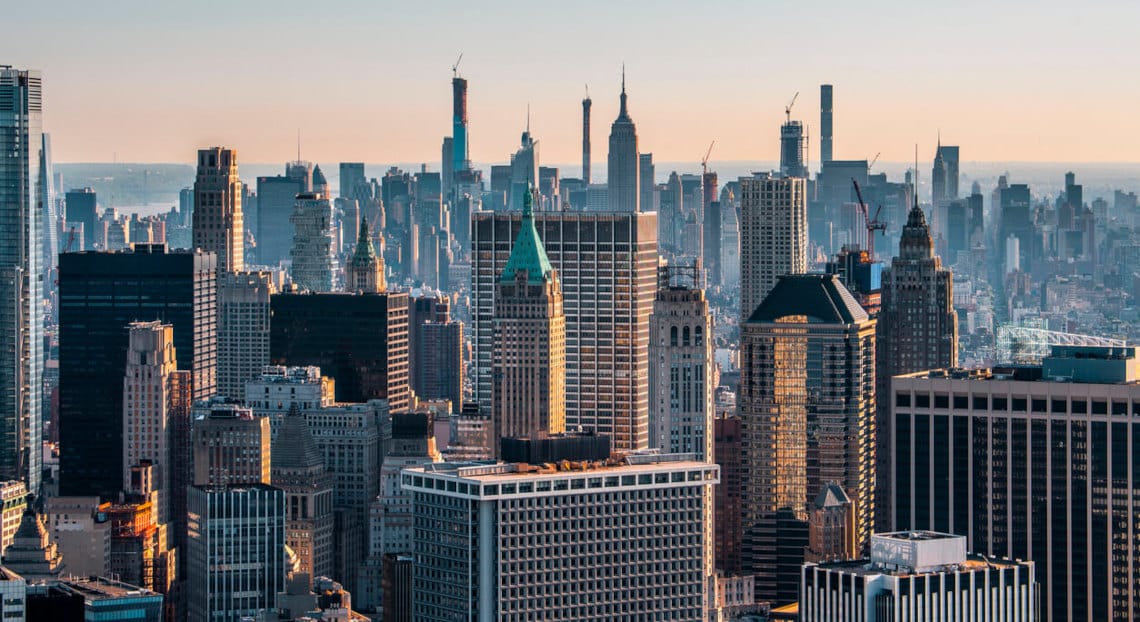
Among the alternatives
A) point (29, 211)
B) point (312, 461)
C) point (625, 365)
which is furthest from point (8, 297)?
point (625, 365)

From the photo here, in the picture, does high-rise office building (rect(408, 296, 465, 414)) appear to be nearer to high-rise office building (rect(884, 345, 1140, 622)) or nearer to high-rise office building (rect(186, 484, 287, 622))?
high-rise office building (rect(186, 484, 287, 622))

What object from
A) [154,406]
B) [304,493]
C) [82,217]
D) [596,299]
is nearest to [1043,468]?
[304,493]

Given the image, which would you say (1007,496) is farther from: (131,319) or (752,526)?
(131,319)

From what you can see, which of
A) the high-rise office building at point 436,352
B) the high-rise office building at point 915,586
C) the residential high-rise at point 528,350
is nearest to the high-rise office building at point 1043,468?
the high-rise office building at point 915,586

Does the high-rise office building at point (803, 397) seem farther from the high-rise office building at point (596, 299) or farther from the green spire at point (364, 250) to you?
the green spire at point (364, 250)

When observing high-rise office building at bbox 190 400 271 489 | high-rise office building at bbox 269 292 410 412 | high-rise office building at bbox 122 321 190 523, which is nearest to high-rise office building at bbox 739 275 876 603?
high-rise office building at bbox 190 400 271 489

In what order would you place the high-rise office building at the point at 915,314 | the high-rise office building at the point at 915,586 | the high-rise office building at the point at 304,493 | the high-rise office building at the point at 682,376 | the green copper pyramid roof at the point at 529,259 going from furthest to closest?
1. the high-rise office building at the point at 915,314
2. the green copper pyramid roof at the point at 529,259
3. the high-rise office building at the point at 682,376
4. the high-rise office building at the point at 304,493
5. the high-rise office building at the point at 915,586
